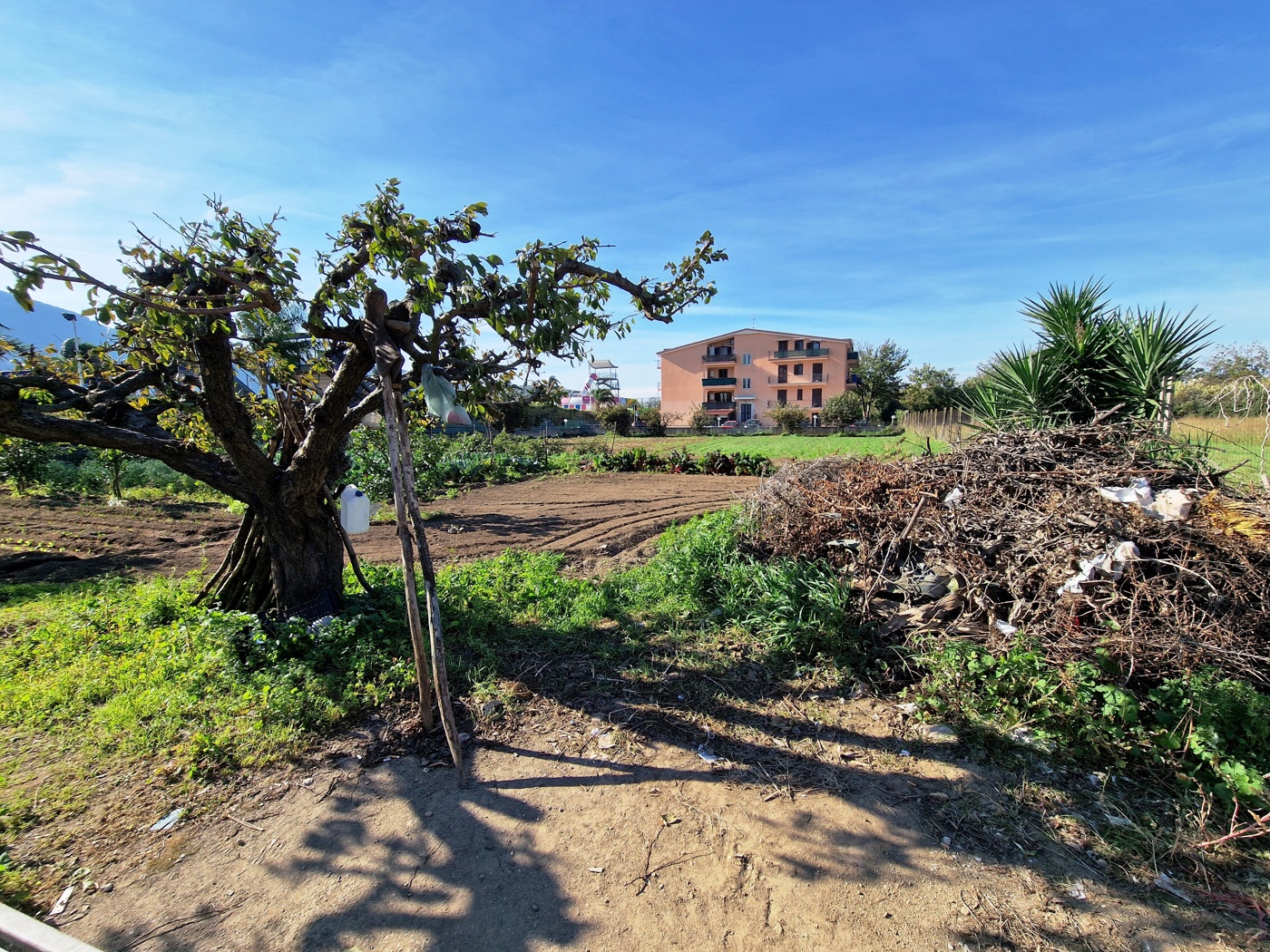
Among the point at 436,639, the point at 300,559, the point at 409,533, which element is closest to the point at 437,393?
the point at 409,533

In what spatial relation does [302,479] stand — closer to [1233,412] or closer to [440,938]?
[440,938]

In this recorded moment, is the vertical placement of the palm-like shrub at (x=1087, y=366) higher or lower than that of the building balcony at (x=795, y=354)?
lower

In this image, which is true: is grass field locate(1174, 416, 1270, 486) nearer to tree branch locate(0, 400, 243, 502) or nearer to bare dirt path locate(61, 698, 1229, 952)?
bare dirt path locate(61, 698, 1229, 952)

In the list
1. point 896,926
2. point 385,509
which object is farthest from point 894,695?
point 385,509

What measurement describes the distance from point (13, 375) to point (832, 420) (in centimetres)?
4105

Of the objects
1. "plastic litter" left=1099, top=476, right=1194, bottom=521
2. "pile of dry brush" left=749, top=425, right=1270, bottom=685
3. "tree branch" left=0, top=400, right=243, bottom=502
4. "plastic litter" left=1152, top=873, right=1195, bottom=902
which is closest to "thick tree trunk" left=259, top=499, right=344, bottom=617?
"tree branch" left=0, top=400, right=243, bottom=502

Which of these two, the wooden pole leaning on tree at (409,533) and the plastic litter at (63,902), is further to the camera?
the wooden pole leaning on tree at (409,533)

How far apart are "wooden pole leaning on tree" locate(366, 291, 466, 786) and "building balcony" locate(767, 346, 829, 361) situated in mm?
50247

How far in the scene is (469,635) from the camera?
4512mm

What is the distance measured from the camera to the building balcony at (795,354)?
49594 millimetres

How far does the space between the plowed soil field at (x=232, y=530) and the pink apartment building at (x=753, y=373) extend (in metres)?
36.7

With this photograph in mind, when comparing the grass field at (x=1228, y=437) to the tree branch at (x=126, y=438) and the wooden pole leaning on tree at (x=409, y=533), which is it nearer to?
the wooden pole leaning on tree at (x=409, y=533)

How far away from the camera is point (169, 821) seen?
106 inches

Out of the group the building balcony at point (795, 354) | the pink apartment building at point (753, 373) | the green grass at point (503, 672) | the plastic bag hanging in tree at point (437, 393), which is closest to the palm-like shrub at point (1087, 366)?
the green grass at point (503, 672)
